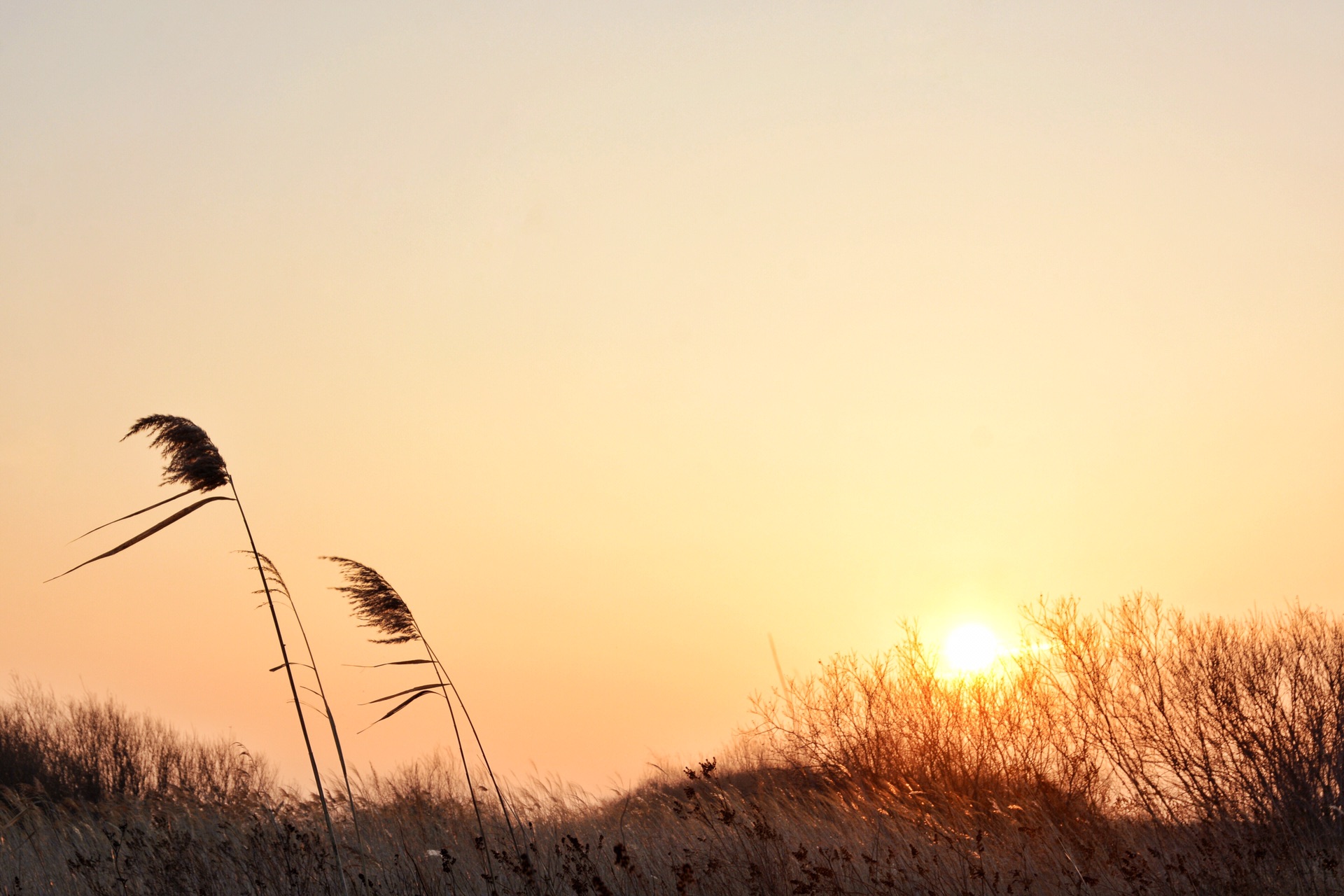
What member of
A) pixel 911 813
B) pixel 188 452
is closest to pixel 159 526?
pixel 188 452

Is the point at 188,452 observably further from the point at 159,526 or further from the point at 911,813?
the point at 911,813

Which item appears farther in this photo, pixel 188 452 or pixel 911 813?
pixel 911 813

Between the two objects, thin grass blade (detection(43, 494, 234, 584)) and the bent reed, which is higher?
thin grass blade (detection(43, 494, 234, 584))

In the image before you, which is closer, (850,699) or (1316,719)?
(850,699)

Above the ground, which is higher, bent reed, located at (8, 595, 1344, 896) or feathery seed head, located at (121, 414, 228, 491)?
feathery seed head, located at (121, 414, 228, 491)

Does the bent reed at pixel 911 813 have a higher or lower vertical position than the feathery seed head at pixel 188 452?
lower

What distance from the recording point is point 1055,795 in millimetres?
20344

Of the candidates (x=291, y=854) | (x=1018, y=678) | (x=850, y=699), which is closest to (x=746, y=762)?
(x=850, y=699)

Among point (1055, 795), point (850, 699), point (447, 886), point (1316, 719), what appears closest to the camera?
point (447, 886)

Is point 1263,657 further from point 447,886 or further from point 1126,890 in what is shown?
point 447,886

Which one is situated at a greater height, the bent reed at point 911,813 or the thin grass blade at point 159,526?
the thin grass blade at point 159,526

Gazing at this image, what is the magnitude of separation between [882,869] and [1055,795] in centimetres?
1390

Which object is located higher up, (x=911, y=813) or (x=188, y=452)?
(x=188, y=452)

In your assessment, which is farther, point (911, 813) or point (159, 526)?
point (911, 813)
